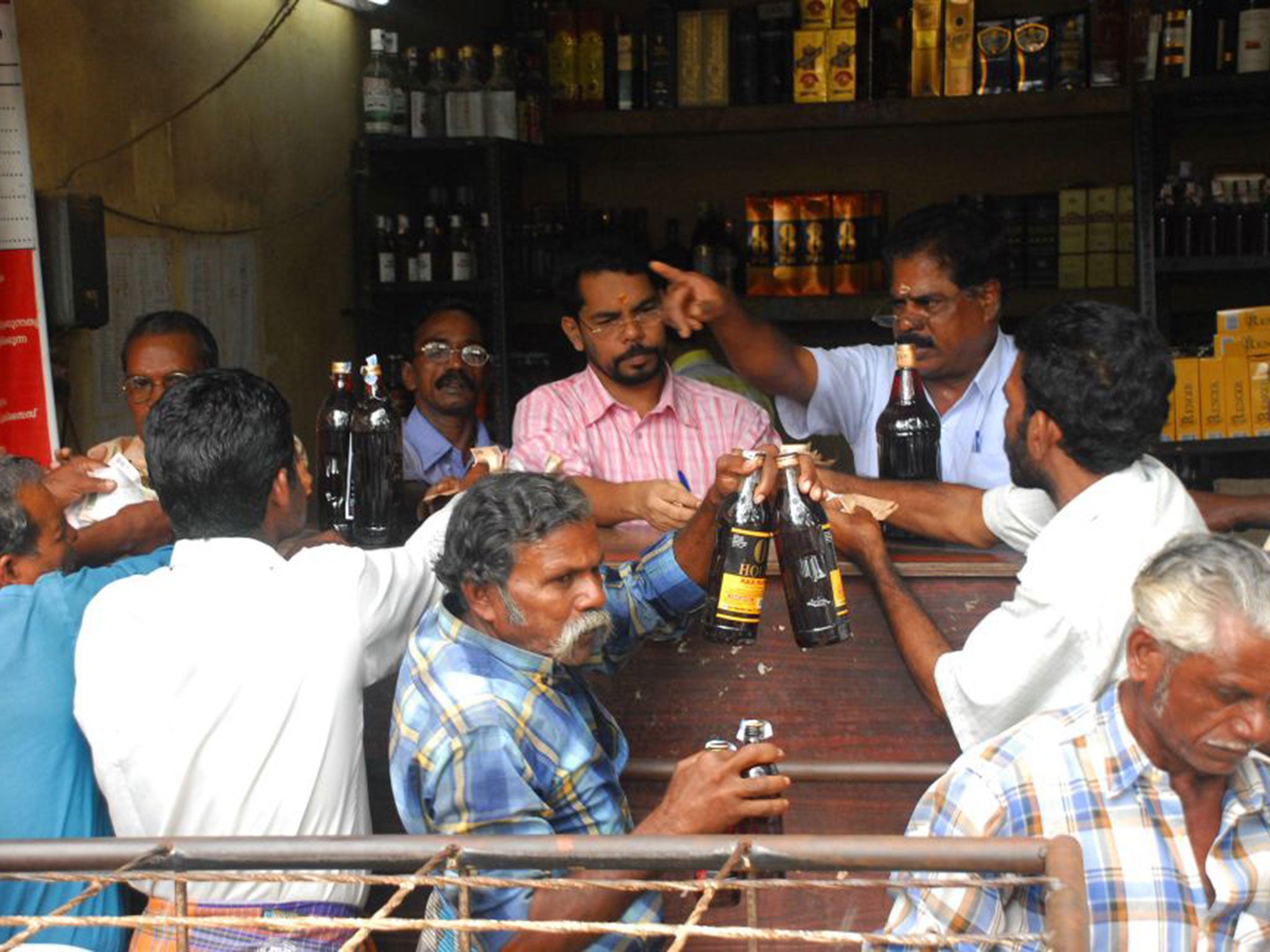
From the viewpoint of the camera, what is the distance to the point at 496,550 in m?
1.96

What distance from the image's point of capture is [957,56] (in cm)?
511

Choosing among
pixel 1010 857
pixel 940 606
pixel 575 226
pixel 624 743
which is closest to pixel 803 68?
pixel 575 226

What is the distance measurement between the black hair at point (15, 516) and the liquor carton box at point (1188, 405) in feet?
10.6

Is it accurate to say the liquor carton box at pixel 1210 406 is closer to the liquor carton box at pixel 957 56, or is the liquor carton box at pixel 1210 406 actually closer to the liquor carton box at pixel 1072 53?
the liquor carton box at pixel 1072 53

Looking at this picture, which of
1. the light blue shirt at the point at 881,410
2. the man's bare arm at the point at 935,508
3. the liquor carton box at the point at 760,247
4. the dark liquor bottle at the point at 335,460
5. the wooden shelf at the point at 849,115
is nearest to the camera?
the man's bare arm at the point at 935,508

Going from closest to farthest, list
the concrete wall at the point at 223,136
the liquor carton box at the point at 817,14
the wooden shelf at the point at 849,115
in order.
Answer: the concrete wall at the point at 223,136 → the wooden shelf at the point at 849,115 → the liquor carton box at the point at 817,14

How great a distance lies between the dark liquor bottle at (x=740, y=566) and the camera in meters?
2.14

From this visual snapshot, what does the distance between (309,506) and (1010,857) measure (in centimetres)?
→ 254

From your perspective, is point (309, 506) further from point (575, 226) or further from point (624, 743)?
point (575, 226)

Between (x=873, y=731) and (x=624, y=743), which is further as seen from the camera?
(x=873, y=731)

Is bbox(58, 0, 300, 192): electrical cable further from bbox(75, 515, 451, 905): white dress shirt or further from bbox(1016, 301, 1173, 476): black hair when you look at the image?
bbox(1016, 301, 1173, 476): black hair

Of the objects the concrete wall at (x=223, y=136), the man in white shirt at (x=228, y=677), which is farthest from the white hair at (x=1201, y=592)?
the concrete wall at (x=223, y=136)

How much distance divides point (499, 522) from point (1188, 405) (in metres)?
3.09

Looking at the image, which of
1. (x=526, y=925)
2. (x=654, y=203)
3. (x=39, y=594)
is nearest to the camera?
(x=526, y=925)
